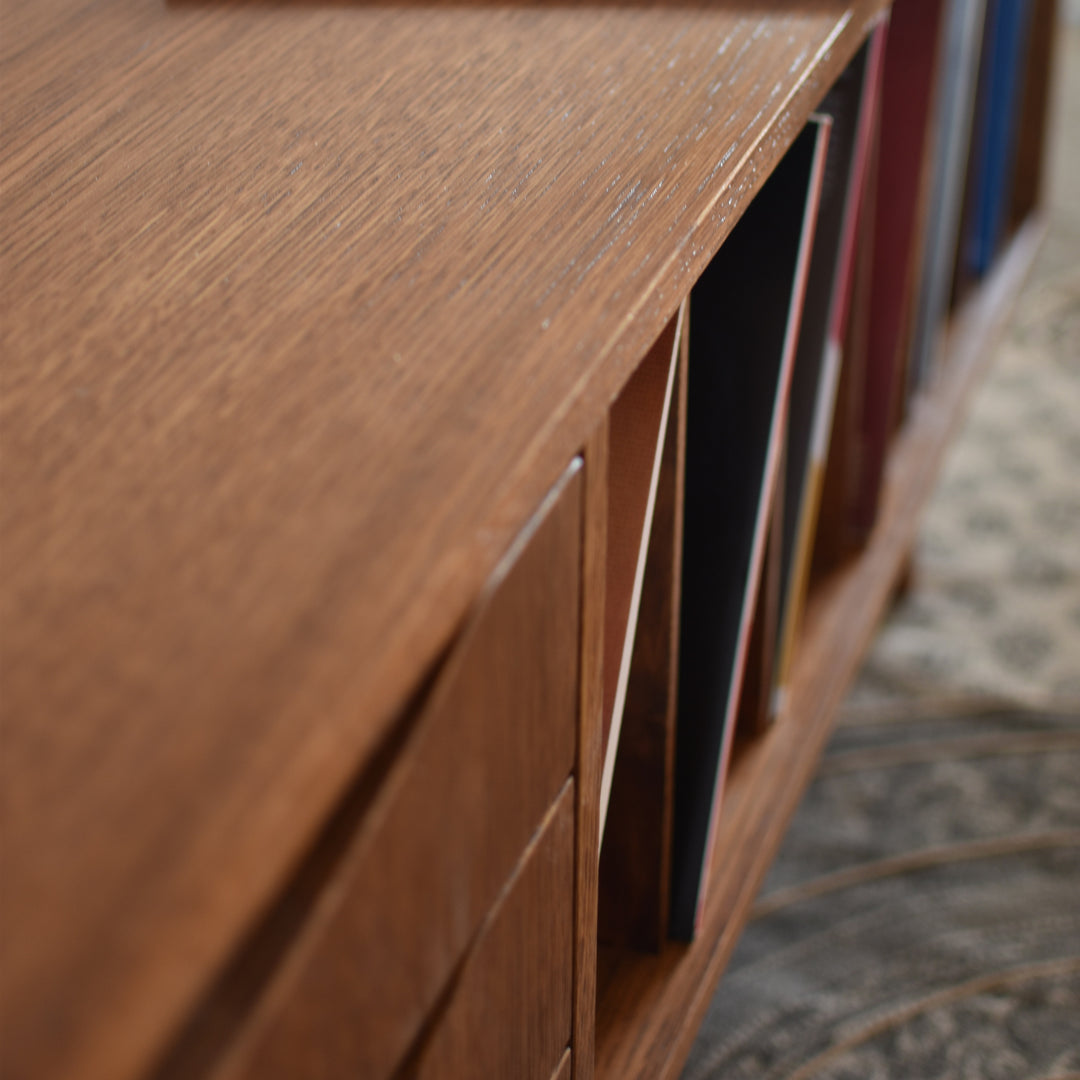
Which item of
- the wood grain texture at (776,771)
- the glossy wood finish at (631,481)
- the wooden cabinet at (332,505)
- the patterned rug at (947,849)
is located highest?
the wooden cabinet at (332,505)

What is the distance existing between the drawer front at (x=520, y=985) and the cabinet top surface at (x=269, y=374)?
0.11 metres

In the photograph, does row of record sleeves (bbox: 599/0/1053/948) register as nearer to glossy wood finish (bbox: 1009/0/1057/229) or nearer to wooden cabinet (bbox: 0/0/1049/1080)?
wooden cabinet (bbox: 0/0/1049/1080)

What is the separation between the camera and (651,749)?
0.52 meters

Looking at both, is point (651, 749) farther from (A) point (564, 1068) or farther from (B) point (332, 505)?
(B) point (332, 505)

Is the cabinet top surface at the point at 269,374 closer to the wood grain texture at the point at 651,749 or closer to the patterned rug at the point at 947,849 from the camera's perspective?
the wood grain texture at the point at 651,749

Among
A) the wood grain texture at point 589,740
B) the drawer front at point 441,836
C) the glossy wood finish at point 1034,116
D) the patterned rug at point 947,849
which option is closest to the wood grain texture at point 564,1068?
the wood grain texture at point 589,740

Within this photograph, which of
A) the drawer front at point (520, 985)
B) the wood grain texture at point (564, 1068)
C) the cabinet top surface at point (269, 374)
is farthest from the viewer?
the wood grain texture at point (564, 1068)

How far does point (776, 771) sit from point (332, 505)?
530 millimetres

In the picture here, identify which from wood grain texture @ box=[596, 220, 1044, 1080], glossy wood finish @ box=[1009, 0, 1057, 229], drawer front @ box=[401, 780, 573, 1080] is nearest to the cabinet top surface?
drawer front @ box=[401, 780, 573, 1080]

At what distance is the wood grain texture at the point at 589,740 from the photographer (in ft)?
1.05

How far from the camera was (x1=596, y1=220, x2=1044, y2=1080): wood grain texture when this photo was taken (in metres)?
0.53

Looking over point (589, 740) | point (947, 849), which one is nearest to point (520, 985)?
point (589, 740)

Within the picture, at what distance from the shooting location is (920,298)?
1.03 meters

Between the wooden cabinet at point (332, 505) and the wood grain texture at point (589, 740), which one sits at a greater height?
the wooden cabinet at point (332, 505)
